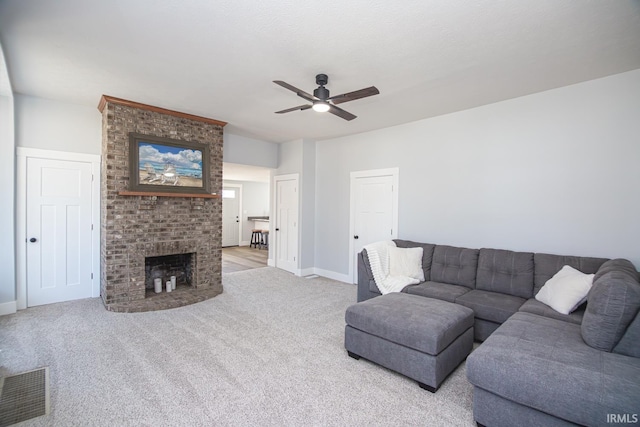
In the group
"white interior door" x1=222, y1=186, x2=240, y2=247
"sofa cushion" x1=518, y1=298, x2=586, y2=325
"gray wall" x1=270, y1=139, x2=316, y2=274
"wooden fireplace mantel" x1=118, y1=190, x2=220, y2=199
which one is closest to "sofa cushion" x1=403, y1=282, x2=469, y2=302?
"sofa cushion" x1=518, y1=298, x2=586, y2=325

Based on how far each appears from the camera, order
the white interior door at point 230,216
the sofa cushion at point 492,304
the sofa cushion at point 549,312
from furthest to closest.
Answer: the white interior door at point 230,216
the sofa cushion at point 492,304
the sofa cushion at point 549,312

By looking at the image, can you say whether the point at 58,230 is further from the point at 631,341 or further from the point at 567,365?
the point at 631,341

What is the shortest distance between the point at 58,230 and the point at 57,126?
144 centimetres

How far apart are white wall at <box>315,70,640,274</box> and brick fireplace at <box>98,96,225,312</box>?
3010 mm

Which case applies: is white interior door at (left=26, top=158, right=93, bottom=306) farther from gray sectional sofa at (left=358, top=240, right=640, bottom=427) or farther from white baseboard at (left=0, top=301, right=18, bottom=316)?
gray sectional sofa at (left=358, top=240, right=640, bottom=427)

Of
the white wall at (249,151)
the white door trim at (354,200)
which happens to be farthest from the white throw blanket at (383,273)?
the white wall at (249,151)

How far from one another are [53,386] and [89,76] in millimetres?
3053

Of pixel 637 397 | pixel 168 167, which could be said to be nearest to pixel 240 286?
pixel 168 167

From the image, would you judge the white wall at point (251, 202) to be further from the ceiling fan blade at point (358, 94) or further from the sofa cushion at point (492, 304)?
the sofa cushion at point (492, 304)

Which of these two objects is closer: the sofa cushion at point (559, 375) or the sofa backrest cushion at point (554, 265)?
the sofa cushion at point (559, 375)

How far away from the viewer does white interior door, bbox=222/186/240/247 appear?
10000 millimetres

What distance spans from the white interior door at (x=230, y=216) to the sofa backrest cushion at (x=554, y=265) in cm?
870

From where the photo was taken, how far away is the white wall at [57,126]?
3893 mm

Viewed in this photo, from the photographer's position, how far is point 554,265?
3180mm
